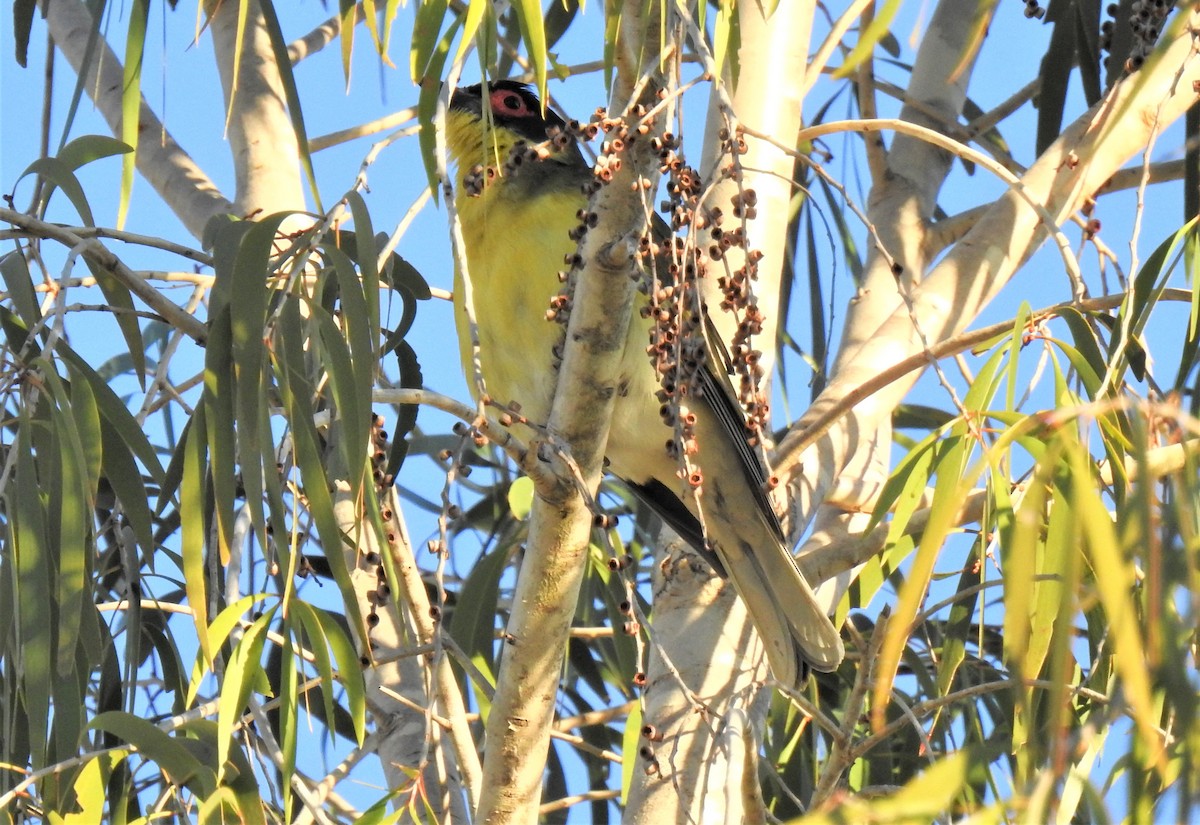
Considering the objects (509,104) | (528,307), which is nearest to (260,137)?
(509,104)

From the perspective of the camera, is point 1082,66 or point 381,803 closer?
point 381,803

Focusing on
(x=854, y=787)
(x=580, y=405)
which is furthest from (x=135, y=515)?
(x=854, y=787)

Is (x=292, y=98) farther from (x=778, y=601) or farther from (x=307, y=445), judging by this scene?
(x=778, y=601)

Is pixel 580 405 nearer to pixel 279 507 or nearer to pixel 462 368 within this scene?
pixel 279 507

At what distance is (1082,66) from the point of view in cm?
373

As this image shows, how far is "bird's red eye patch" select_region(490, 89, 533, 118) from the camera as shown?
3.56 m

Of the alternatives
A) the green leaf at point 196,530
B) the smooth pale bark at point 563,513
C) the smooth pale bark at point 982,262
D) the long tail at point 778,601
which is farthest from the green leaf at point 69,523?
the smooth pale bark at point 982,262

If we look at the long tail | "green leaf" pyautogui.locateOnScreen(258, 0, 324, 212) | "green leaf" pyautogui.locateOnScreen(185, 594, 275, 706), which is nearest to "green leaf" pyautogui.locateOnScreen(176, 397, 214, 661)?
"green leaf" pyautogui.locateOnScreen(185, 594, 275, 706)

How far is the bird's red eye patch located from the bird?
0.35 ft

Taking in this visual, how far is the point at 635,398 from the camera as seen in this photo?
323 cm

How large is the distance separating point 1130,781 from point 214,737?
127cm

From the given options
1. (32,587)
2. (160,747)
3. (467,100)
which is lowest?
(160,747)

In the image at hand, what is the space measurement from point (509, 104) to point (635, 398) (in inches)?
33.0

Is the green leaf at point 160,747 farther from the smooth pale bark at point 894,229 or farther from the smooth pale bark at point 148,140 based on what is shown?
the smooth pale bark at point 148,140
